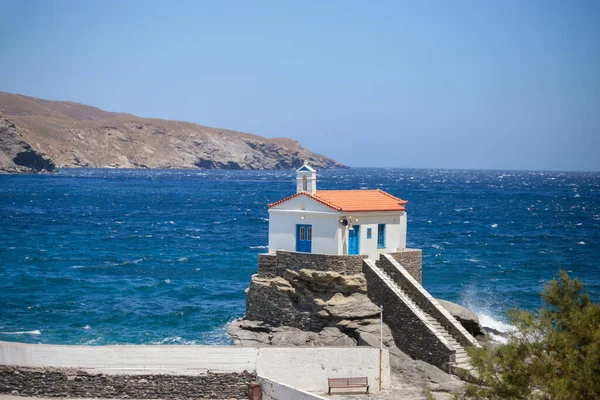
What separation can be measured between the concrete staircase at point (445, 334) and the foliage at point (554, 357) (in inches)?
285

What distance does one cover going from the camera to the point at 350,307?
97.7 feet

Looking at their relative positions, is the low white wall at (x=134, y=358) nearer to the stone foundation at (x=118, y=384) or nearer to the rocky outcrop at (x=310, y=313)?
the stone foundation at (x=118, y=384)

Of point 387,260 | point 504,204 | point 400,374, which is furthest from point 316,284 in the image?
point 504,204

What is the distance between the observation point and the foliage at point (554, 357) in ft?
50.4

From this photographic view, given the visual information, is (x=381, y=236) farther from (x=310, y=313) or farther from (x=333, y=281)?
(x=310, y=313)

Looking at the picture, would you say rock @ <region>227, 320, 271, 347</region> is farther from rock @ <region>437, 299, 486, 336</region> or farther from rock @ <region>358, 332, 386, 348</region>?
rock @ <region>437, 299, 486, 336</region>

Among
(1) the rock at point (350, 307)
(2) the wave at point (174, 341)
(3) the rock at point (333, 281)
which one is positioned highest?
(3) the rock at point (333, 281)

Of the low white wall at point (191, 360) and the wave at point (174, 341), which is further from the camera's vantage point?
the wave at point (174, 341)

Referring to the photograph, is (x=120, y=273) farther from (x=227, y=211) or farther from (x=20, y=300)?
(x=227, y=211)

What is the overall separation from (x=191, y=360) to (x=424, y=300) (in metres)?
9.66

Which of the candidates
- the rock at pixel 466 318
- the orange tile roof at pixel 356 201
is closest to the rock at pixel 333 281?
the orange tile roof at pixel 356 201

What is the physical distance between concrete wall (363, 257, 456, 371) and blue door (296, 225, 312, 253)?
2.57 metres

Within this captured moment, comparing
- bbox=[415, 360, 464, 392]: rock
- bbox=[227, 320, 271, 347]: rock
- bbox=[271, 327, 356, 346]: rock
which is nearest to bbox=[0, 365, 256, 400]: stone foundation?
bbox=[271, 327, 356, 346]: rock

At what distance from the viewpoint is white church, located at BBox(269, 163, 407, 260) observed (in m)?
31.1
